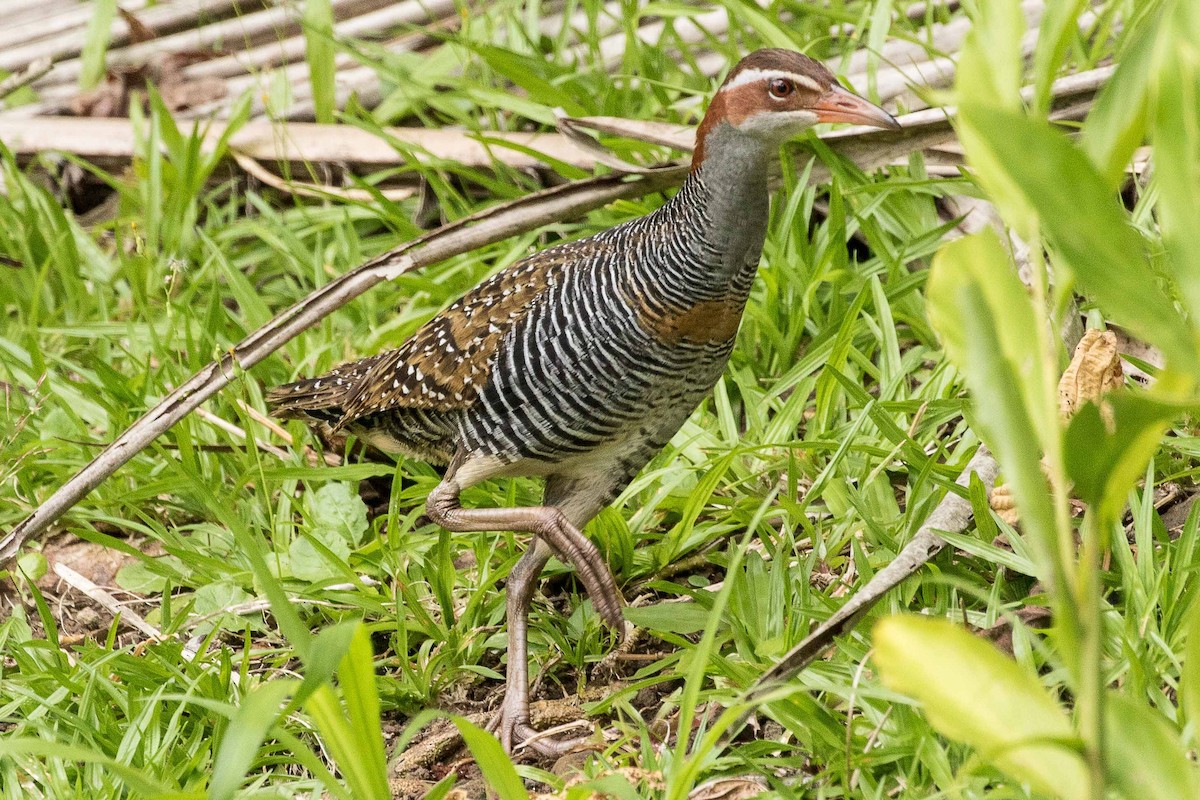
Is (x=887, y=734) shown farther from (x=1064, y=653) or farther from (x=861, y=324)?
(x=861, y=324)

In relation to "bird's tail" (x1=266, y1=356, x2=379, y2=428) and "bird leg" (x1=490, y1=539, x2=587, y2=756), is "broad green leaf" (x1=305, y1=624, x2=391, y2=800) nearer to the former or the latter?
"bird leg" (x1=490, y1=539, x2=587, y2=756)

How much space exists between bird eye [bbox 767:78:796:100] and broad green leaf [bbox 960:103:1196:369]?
5.68 ft

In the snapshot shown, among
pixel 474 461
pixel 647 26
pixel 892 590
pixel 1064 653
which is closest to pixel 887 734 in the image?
pixel 892 590

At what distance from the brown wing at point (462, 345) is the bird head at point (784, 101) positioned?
1.77ft

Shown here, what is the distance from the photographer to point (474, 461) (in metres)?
3.37

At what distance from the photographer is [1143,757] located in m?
1.50

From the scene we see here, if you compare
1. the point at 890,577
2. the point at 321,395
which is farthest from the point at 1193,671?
the point at 321,395

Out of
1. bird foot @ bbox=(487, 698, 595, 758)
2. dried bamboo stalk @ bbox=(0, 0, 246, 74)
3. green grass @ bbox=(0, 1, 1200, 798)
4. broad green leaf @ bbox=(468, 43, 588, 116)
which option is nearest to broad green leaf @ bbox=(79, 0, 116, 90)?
dried bamboo stalk @ bbox=(0, 0, 246, 74)

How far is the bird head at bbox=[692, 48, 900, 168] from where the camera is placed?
3.03 m

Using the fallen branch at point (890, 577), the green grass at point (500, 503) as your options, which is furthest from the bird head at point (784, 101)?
the fallen branch at point (890, 577)

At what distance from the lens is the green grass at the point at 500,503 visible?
7.93ft

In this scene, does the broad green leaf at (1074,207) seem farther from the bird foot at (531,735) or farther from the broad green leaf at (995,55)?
the bird foot at (531,735)

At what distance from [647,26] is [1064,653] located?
4.40 meters

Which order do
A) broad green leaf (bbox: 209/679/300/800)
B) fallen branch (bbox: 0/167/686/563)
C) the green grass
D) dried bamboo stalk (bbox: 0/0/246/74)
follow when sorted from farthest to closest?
dried bamboo stalk (bbox: 0/0/246/74)
fallen branch (bbox: 0/167/686/563)
the green grass
broad green leaf (bbox: 209/679/300/800)
